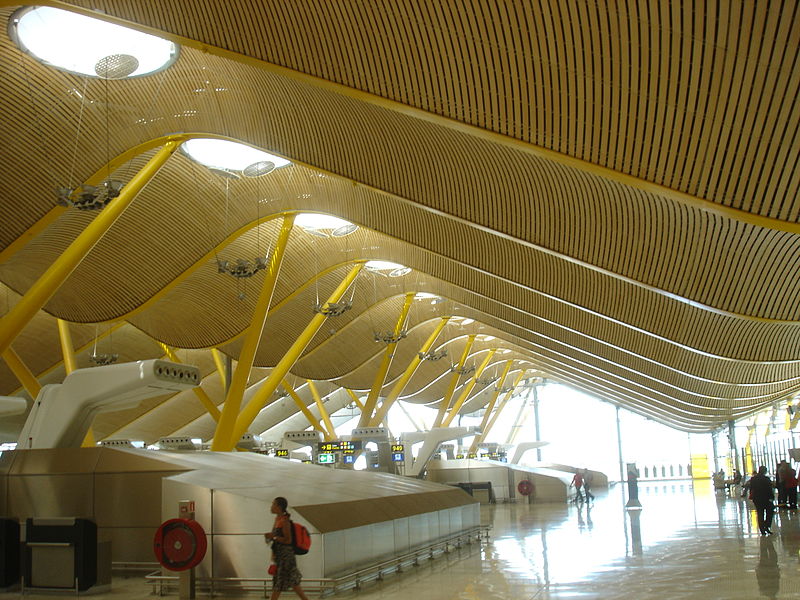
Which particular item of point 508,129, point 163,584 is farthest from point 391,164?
point 163,584

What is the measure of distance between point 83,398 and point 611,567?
29.3ft

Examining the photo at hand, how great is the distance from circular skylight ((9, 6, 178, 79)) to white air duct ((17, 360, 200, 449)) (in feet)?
23.1

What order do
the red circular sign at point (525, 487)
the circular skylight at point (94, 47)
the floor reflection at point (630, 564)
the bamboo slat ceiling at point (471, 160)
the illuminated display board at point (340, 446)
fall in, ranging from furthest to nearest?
the illuminated display board at point (340, 446) → the red circular sign at point (525, 487) → the circular skylight at point (94, 47) → the bamboo slat ceiling at point (471, 160) → the floor reflection at point (630, 564)

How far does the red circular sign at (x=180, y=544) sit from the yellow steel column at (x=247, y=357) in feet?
47.4

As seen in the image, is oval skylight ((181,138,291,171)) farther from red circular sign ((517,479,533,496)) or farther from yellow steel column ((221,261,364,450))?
red circular sign ((517,479,533,496))

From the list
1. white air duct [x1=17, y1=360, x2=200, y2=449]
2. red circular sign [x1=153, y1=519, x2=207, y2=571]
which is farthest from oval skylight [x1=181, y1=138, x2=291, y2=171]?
red circular sign [x1=153, y1=519, x2=207, y2=571]

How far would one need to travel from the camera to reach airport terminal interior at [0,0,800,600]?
34.9 feet

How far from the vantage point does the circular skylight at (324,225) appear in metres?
30.5

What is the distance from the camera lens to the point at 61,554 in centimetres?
1138

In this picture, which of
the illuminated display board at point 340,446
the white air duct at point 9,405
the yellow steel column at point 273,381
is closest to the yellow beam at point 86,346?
the illuminated display board at point 340,446

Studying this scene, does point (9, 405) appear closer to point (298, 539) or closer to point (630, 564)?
point (298, 539)

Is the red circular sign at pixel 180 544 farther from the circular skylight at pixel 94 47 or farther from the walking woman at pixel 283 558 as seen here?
the circular skylight at pixel 94 47

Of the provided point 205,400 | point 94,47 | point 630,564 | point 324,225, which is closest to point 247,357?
point 324,225

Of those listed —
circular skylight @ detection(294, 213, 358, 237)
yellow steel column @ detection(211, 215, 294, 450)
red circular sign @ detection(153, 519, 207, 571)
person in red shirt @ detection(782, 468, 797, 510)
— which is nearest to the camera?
red circular sign @ detection(153, 519, 207, 571)
